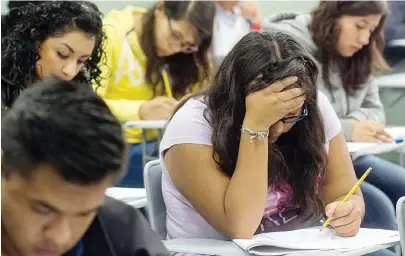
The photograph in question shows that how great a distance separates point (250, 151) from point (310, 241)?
235 millimetres

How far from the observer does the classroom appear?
90 cm

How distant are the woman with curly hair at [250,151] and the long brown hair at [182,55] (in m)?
1.28

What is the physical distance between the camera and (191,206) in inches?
67.2

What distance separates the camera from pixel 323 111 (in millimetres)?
1819

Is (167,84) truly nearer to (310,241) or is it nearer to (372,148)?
(372,148)

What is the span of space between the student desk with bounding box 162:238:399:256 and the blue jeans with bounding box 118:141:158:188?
0.82 m

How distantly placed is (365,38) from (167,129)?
1.46 metres

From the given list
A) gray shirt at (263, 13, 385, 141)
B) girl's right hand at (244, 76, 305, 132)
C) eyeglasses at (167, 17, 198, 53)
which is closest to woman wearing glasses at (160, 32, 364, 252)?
girl's right hand at (244, 76, 305, 132)

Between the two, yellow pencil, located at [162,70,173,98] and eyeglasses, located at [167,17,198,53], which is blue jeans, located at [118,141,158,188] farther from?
eyeglasses, located at [167,17,198,53]

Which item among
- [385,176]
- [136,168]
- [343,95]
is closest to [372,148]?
[385,176]

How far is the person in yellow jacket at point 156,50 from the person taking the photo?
2928 millimetres

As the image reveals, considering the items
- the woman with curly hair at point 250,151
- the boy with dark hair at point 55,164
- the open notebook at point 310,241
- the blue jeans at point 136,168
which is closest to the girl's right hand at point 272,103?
the woman with curly hair at point 250,151

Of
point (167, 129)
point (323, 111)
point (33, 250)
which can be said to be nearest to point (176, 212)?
point (167, 129)

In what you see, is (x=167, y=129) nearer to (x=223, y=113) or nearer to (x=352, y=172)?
(x=223, y=113)
